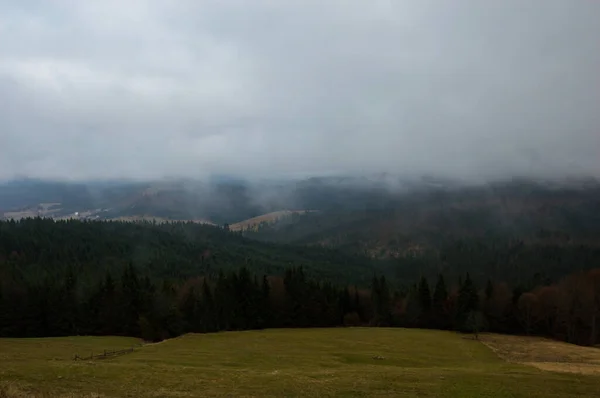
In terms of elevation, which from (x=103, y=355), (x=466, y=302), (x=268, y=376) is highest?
(x=268, y=376)

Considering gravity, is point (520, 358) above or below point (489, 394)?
below

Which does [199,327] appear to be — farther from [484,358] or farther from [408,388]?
[408,388]

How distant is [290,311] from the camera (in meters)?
110

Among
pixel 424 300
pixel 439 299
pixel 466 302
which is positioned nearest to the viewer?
pixel 466 302

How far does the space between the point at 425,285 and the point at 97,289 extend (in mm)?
86425

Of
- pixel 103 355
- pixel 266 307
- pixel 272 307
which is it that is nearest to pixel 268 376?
pixel 103 355

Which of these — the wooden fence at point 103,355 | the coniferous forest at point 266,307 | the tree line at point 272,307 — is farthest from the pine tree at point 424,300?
the wooden fence at point 103,355

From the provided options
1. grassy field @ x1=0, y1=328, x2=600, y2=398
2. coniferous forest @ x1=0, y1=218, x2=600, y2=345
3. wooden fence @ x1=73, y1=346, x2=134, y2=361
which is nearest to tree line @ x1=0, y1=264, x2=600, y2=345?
coniferous forest @ x1=0, y1=218, x2=600, y2=345

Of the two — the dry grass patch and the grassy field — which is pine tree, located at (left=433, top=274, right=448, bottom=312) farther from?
the grassy field

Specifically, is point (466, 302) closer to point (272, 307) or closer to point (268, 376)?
point (272, 307)

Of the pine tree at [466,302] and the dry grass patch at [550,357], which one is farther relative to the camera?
the pine tree at [466,302]

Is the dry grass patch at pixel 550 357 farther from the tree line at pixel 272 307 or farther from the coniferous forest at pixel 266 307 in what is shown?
the tree line at pixel 272 307

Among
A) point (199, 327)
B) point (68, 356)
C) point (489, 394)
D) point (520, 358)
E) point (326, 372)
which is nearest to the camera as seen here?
point (489, 394)

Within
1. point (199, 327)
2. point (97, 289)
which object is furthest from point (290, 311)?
point (97, 289)
